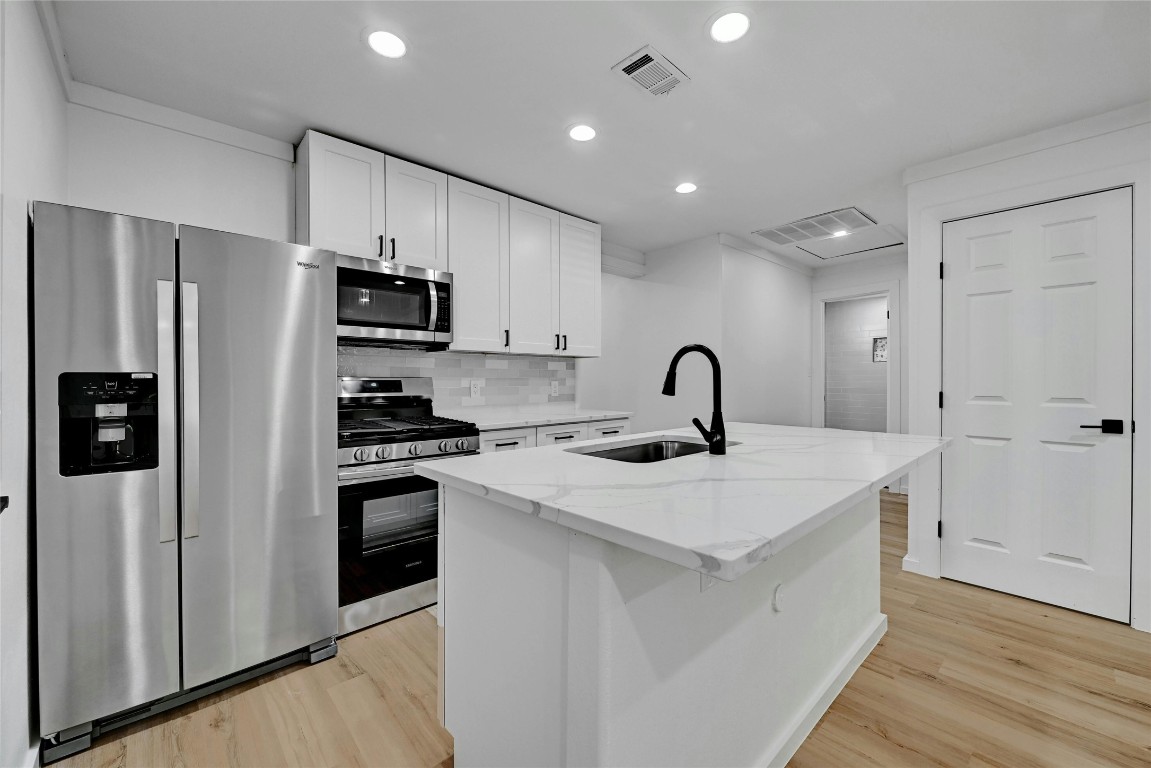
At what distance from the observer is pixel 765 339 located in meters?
4.79

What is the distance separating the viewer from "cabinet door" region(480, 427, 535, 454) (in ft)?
9.54

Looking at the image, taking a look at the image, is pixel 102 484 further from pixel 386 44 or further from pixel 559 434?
pixel 559 434

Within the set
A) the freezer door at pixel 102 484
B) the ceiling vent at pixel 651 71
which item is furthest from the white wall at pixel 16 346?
the ceiling vent at pixel 651 71

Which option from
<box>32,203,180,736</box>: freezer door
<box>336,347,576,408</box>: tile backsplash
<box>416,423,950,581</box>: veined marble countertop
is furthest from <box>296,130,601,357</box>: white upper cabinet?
<box>416,423,950,581</box>: veined marble countertop

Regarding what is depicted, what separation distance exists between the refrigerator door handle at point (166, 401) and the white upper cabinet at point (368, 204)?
0.89 m

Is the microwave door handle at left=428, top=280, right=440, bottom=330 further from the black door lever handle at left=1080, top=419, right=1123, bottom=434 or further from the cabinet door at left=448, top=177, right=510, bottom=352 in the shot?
the black door lever handle at left=1080, top=419, right=1123, bottom=434

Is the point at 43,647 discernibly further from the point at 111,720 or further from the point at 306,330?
the point at 306,330

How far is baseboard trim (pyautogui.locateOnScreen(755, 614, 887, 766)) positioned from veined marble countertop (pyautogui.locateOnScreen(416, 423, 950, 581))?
848 mm

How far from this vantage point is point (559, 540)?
1055 mm

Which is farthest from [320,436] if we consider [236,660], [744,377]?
[744,377]

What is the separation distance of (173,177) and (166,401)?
1359 mm

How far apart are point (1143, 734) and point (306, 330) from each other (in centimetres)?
332

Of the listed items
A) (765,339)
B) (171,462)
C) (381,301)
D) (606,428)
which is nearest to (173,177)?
(381,301)

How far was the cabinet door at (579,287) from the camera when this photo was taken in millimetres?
3717
